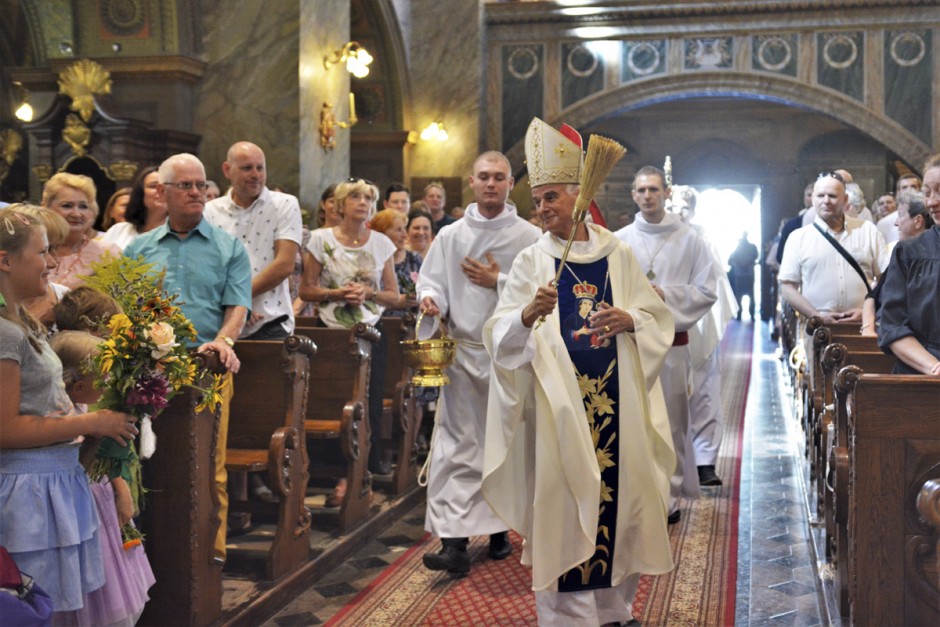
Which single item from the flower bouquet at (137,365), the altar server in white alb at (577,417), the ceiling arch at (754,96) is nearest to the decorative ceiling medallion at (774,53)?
the ceiling arch at (754,96)

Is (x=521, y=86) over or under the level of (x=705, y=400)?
over

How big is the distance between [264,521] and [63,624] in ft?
9.08

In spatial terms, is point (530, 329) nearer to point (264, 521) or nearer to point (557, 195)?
point (557, 195)

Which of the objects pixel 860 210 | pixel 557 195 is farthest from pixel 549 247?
pixel 860 210

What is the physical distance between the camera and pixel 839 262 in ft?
21.5

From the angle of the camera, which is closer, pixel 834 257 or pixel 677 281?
pixel 677 281

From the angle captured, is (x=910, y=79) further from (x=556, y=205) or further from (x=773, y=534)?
(x=556, y=205)

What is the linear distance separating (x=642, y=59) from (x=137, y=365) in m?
14.5

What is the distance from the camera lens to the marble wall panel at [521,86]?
16844 millimetres

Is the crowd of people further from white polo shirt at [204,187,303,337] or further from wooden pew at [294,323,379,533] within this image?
wooden pew at [294,323,379,533]

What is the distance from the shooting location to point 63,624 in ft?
9.77

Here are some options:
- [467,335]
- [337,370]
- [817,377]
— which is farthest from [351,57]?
[817,377]

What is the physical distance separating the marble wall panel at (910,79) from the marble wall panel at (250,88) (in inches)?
372

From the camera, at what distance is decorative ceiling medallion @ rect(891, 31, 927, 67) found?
51.6ft
